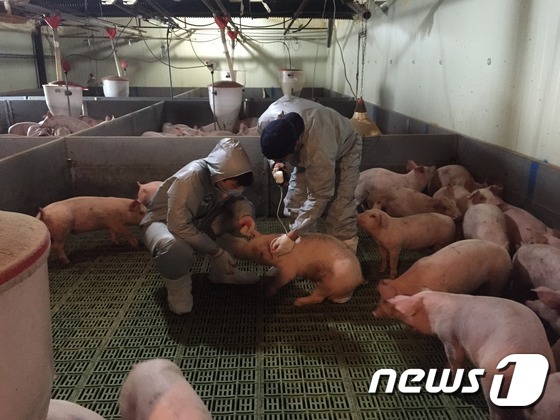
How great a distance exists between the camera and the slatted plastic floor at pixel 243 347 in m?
2.07

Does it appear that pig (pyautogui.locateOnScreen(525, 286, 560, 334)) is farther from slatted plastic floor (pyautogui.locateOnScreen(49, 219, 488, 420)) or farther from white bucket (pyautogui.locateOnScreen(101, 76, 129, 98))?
white bucket (pyautogui.locateOnScreen(101, 76, 129, 98))

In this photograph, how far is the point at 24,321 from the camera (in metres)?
0.92

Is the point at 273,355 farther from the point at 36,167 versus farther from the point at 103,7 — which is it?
the point at 103,7

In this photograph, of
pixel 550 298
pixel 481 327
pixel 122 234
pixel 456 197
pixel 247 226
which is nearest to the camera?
pixel 481 327

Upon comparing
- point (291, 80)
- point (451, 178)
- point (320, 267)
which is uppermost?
point (291, 80)

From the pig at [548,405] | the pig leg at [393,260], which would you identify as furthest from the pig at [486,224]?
the pig at [548,405]

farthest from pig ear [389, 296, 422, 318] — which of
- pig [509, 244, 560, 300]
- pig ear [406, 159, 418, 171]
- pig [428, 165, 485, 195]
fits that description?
pig ear [406, 159, 418, 171]

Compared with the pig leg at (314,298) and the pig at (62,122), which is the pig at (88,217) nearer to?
the pig leg at (314,298)

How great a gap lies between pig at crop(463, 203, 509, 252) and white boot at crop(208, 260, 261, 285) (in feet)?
5.35

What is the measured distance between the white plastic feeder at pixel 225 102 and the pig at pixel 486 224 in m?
4.11

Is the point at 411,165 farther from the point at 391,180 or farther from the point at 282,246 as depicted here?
the point at 282,246

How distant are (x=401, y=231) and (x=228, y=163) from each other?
4.62ft

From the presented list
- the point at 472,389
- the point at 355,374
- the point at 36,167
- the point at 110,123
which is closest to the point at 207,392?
the point at 355,374

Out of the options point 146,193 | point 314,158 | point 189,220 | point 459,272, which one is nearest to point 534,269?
point 459,272
